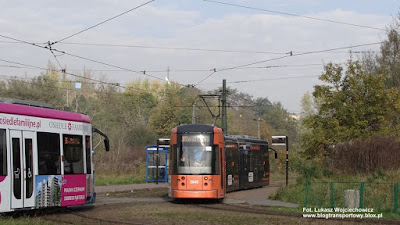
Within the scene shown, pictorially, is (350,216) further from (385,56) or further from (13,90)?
(13,90)

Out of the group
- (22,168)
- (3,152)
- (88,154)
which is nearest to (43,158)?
(22,168)

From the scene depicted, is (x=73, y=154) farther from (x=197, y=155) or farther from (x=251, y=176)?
(x=251, y=176)

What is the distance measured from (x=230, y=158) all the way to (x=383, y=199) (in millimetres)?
10810

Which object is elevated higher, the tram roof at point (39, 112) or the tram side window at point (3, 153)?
the tram roof at point (39, 112)

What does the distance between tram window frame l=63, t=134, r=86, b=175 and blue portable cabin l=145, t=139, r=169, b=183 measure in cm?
1801

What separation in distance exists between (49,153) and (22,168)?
1.41 metres

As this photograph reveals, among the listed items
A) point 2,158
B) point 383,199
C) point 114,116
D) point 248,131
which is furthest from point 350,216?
point 248,131

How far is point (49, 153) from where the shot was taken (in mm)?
17938

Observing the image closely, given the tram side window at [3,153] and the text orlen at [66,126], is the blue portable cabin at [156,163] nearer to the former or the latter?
the text orlen at [66,126]

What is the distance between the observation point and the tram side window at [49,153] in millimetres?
17562

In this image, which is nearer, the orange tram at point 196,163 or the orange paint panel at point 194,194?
the orange paint panel at point 194,194

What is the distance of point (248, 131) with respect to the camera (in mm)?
94125

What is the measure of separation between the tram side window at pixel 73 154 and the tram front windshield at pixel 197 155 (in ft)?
18.8

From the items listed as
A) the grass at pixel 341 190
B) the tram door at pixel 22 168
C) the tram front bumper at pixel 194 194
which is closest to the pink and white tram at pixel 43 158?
the tram door at pixel 22 168
